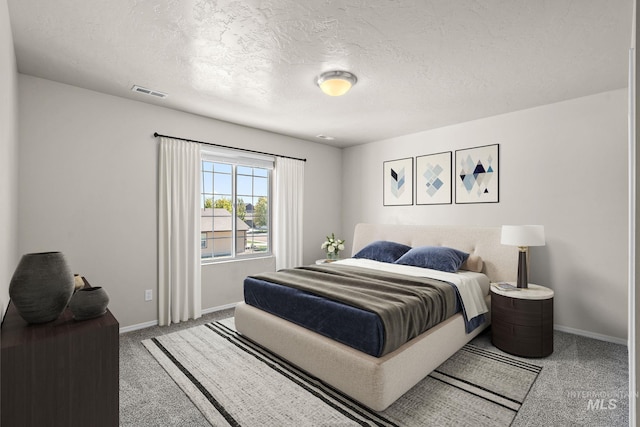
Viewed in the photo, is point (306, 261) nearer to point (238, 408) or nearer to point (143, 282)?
point (143, 282)

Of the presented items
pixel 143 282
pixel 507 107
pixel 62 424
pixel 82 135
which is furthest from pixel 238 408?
pixel 507 107

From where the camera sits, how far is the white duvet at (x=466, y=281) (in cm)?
300

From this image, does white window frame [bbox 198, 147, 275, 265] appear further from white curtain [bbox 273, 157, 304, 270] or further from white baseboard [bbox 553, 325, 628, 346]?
white baseboard [bbox 553, 325, 628, 346]

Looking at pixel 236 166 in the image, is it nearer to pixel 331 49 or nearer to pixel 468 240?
pixel 331 49

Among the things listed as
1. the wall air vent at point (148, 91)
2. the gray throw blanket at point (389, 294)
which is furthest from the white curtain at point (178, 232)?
the gray throw blanket at point (389, 294)

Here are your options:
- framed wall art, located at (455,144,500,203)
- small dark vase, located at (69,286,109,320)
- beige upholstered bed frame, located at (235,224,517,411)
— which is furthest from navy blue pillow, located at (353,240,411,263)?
small dark vase, located at (69,286,109,320)

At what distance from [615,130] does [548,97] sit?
27.2 inches

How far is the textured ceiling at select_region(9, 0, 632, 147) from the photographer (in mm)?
1910

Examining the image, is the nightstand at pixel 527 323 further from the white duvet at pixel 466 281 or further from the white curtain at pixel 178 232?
the white curtain at pixel 178 232

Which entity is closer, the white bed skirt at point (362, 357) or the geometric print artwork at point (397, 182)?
the white bed skirt at point (362, 357)

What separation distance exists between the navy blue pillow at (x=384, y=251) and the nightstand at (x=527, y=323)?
1.45m

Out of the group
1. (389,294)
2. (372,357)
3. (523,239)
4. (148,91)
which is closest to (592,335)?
(523,239)

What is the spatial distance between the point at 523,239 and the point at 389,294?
1477 mm
